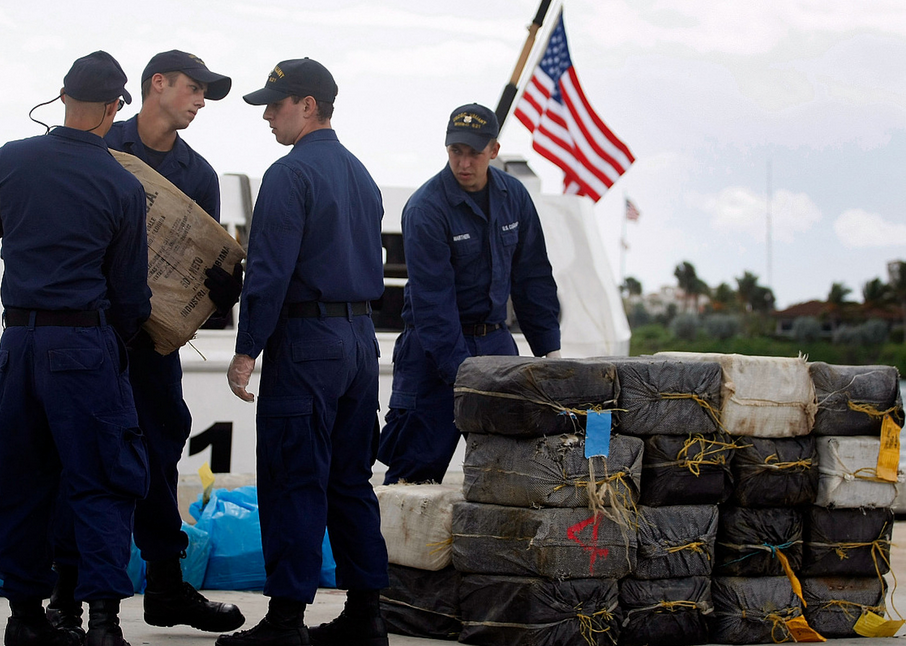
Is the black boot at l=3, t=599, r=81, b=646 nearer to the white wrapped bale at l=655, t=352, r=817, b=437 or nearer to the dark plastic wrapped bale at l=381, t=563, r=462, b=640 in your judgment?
the dark plastic wrapped bale at l=381, t=563, r=462, b=640

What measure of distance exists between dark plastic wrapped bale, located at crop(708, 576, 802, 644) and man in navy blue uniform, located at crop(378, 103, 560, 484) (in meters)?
1.23

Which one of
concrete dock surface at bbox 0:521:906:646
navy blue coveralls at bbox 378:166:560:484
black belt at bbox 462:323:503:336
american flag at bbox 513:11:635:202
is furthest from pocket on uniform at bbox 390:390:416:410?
american flag at bbox 513:11:635:202

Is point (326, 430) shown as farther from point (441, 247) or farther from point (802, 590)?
point (802, 590)

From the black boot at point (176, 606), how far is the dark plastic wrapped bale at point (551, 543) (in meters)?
0.91

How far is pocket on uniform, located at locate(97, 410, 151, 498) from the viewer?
11.1ft

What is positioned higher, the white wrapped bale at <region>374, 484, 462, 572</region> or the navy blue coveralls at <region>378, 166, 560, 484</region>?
the navy blue coveralls at <region>378, 166, 560, 484</region>

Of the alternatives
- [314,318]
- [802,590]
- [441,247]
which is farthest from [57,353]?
[802,590]

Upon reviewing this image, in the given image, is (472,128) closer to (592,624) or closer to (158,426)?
(158,426)

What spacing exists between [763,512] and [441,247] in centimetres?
167

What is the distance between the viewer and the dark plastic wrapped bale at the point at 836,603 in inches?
164

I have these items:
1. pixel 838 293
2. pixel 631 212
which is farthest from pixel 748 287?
pixel 631 212

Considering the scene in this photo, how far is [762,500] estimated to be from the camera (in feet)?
13.4

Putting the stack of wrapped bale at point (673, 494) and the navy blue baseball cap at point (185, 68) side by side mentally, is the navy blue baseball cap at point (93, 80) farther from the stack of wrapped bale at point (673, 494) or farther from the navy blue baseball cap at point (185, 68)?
the stack of wrapped bale at point (673, 494)

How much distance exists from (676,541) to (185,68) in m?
2.43
